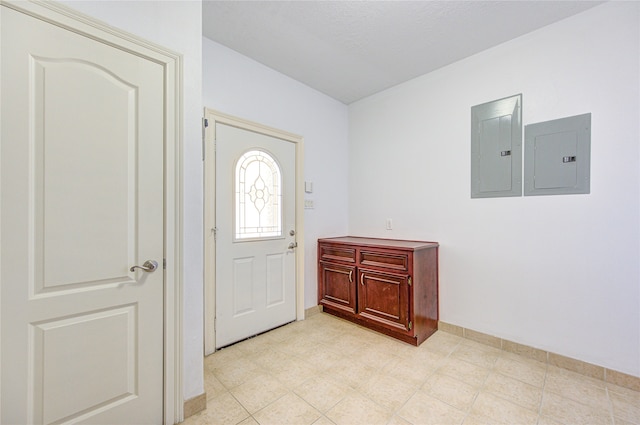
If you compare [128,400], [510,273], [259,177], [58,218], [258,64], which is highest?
[258,64]

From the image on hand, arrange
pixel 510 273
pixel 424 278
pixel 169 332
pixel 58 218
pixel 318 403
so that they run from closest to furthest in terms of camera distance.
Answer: pixel 58 218
pixel 169 332
pixel 318 403
pixel 510 273
pixel 424 278

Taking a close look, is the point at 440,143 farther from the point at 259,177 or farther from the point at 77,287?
the point at 77,287

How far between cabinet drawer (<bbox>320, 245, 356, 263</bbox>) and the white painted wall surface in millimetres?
1644

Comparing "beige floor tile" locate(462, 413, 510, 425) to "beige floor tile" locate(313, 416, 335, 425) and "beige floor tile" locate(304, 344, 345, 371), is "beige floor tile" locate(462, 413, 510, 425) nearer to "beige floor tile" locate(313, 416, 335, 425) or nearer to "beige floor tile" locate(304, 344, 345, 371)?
"beige floor tile" locate(313, 416, 335, 425)

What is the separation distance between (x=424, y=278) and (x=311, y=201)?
1.44m

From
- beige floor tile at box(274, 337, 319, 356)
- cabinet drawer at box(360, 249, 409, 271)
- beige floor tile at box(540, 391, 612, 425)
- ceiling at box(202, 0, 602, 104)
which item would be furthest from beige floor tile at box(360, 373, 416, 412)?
ceiling at box(202, 0, 602, 104)

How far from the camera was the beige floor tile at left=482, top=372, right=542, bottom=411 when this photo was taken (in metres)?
1.72

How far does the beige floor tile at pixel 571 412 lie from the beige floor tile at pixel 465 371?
1.17 feet

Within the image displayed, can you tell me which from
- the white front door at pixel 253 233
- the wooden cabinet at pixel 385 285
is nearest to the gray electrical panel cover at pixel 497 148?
the wooden cabinet at pixel 385 285

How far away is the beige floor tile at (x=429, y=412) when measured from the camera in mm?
1561

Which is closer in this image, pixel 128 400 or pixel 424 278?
pixel 128 400

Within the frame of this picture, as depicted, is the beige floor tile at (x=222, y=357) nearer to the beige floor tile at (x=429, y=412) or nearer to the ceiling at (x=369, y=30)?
the beige floor tile at (x=429, y=412)

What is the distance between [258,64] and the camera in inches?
107

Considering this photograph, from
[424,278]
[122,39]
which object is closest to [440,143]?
[424,278]
